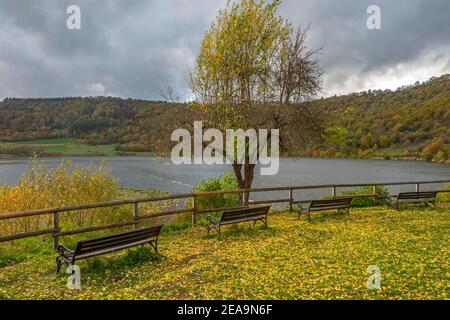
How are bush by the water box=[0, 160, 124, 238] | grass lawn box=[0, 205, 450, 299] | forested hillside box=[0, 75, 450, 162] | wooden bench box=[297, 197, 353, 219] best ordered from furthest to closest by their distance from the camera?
forested hillside box=[0, 75, 450, 162]
bush by the water box=[0, 160, 124, 238]
wooden bench box=[297, 197, 353, 219]
grass lawn box=[0, 205, 450, 299]

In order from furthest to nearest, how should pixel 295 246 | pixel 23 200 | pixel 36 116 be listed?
pixel 36 116 → pixel 23 200 → pixel 295 246

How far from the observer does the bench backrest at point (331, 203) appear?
13.1m

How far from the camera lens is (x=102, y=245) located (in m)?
7.17

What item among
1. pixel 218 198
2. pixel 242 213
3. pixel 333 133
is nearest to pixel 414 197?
pixel 333 133

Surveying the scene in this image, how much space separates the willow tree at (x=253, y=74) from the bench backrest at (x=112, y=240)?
761 centimetres

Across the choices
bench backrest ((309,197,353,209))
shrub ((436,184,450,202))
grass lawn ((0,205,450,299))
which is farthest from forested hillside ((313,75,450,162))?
grass lawn ((0,205,450,299))

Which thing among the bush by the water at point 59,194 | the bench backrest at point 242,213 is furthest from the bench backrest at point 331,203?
the bush by the water at point 59,194

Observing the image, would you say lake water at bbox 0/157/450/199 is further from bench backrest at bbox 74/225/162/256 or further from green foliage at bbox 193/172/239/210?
bench backrest at bbox 74/225/162/256

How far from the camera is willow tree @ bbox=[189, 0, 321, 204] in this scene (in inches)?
571

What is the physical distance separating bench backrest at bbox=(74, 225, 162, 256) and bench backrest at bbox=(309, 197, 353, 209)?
7.23m

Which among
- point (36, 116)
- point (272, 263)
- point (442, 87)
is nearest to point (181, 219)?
point (272, 263)
